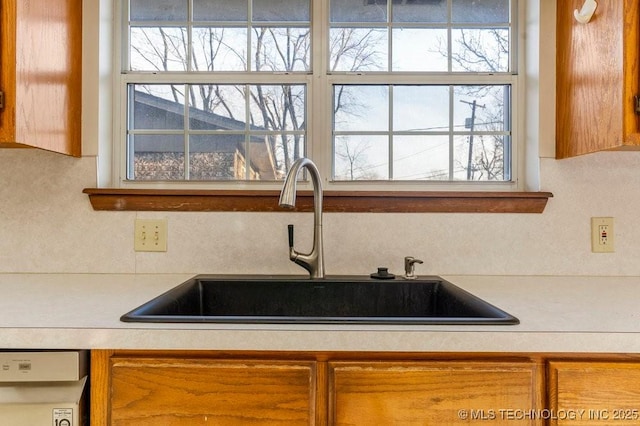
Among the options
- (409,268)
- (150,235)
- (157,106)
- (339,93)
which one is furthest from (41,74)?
(409,268)

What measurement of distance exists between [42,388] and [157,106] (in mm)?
1076

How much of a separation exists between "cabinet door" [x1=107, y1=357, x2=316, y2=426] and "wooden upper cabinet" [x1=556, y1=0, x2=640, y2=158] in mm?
1003

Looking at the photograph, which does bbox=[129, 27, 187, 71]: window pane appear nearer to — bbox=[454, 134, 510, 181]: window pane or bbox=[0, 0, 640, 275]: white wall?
bbox=[0, 0, 640, 275]: white wall

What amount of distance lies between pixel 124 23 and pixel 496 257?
5.10 ft

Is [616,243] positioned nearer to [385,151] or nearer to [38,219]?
[385,151]

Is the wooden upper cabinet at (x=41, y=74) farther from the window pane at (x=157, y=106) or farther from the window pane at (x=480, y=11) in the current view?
the window pane at (x=480, y=11)

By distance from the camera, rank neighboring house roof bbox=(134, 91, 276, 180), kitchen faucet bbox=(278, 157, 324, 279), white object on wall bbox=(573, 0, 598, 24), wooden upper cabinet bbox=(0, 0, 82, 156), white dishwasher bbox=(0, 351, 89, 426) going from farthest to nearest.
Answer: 1. neighboring house roof bbox=(134, 91, 276, 180)
2. kitchen faucet bbox=(278, 157, 324, 279)
3. white object on wall bbox=(573, 0, 598, 24)
4. wooden upper cabinet bbox=(0, 0, 82, 156)
5. white dishwasher bbox=(0, 351, 89, 426)

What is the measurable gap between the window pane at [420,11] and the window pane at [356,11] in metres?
0.05

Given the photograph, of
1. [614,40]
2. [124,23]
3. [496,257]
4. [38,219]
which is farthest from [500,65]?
[38,219]

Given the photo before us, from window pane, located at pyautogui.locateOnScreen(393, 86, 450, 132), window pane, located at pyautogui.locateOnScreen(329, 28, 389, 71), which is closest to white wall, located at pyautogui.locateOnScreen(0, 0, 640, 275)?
window pane, located at pyautogui.locateOnScreen(393, 86, 450, 132)

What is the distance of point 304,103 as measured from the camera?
5.17 ft

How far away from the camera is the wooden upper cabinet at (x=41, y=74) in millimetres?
1072

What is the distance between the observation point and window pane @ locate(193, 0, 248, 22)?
159 cm

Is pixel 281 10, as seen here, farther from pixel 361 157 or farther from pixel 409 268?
pixel 409 268
